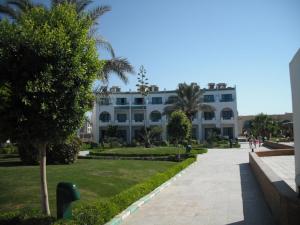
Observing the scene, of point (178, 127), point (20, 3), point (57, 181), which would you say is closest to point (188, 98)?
point (178, 127)

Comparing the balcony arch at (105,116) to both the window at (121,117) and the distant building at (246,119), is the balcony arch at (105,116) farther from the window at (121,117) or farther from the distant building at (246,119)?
the distant building at (246,119)

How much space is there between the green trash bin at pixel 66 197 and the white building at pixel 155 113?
60.0 m

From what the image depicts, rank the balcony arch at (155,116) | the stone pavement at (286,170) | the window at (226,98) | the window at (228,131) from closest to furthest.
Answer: the stone pavement at (286,170), the window at (226,98), the window at (228,131), the balcony arch at (155,116)

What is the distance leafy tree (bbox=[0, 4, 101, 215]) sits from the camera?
23.9 feet

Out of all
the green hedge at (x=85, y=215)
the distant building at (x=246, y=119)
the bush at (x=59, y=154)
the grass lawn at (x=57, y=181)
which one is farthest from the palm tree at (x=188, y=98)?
the distant building at (x=246, y=119)

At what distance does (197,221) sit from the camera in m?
8.80

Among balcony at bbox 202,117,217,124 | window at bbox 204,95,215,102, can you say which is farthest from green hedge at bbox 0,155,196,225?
window at bbox 204,95,215,102

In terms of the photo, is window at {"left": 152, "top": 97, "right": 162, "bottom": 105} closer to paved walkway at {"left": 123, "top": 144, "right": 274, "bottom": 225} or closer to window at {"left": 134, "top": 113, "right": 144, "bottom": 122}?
window at {"left": 134, "top": 113, "right": 144, "bottom": 122}

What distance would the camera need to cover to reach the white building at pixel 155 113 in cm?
6844

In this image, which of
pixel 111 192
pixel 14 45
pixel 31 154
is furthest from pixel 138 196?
pixel 31 154

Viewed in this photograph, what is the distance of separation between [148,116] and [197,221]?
6237 centimetres

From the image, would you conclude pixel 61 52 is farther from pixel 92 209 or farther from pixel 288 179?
pixel 288 179

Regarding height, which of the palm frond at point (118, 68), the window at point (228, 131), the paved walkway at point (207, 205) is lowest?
the paved walkway at point (207, 205)

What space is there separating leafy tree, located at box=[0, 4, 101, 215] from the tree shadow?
14.9 feet
